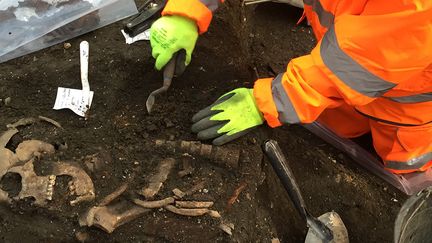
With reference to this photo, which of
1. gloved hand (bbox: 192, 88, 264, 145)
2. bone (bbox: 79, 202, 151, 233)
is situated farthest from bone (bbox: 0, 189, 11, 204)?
gloved hand (bbox: 192, 88, 264, 145)

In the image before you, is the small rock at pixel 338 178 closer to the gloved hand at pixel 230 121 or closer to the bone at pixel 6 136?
the gloved hand at pixel 230 121

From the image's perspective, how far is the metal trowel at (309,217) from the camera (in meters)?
1.99

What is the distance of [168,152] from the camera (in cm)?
203

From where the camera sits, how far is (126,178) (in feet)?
6.37

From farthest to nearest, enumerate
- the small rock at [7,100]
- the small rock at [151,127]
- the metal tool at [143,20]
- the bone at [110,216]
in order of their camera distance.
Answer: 1. the metal tool at [143,20]
2. the small rock at [7,100]
3. the small rock at [151,127]
4. the bone at [110,216]

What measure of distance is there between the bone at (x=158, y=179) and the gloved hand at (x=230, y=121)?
0.55ft

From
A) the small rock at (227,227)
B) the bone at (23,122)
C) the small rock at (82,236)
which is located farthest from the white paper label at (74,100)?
the small rock at (227,227)

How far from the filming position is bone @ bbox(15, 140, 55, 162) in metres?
1.90

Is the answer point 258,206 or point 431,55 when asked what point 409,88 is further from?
point 258,206

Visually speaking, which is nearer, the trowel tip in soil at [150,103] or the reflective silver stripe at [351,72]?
the reflective silver stripe at [351,72]

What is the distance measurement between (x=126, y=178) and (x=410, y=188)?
1295mm

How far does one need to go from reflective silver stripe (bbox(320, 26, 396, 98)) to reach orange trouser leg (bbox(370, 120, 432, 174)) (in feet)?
1.53

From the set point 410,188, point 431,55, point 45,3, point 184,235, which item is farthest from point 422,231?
point 45,3

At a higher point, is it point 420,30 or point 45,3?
point 420,30
